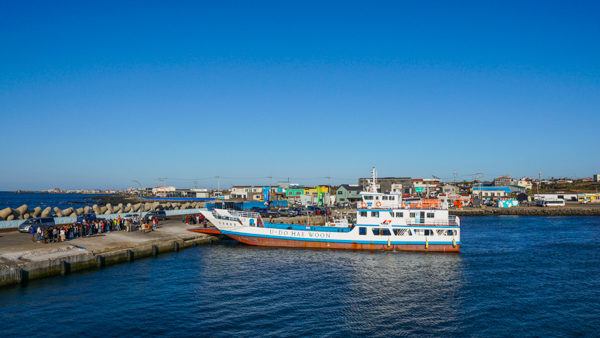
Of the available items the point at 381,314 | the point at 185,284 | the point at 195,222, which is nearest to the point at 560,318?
the point at 381,314

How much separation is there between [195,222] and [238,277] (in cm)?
2969

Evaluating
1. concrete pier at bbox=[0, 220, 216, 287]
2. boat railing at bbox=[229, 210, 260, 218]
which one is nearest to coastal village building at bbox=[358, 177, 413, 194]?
boat railing at bbox=[229, 210, 260, 218]

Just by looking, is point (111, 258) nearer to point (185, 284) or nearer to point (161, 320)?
point (185, 284)

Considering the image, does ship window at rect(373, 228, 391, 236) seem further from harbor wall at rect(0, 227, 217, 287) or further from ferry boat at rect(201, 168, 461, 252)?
harbor wall at rect(0, 227, 217, 287)

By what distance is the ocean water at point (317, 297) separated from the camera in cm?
2388

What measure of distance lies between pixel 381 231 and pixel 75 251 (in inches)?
1177

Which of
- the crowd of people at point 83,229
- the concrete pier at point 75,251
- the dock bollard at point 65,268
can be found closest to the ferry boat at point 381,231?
the concrete pier at point 75,251

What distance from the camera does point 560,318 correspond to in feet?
85.7

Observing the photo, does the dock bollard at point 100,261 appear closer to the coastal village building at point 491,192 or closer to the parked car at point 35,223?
the parked car at point 35,223

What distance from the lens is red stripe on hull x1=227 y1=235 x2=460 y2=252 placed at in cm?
4866

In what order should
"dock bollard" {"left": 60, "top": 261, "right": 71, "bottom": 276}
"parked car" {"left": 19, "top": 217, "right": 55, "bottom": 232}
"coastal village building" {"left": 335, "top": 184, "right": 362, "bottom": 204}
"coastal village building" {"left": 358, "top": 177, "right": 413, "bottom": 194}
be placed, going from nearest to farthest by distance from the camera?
1. "dock bollard" {"left": 60, "top": 261, "right": 71, "bottom": 276}
2. "parked car" {"left": 19, "top": 217, "right": 55, "bottom": 232}
3. "coastal village building" {"left": 335, "top": 184, "right": 362, "bottom": 204}
4. "coastal village building" {"left": 358, "top": 177, "right": 413, "bottom": 194}

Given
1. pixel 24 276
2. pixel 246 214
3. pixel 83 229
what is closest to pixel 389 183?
pixel 246 214

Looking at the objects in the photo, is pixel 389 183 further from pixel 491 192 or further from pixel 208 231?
pixel 208 231

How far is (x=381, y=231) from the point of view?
163 feet
